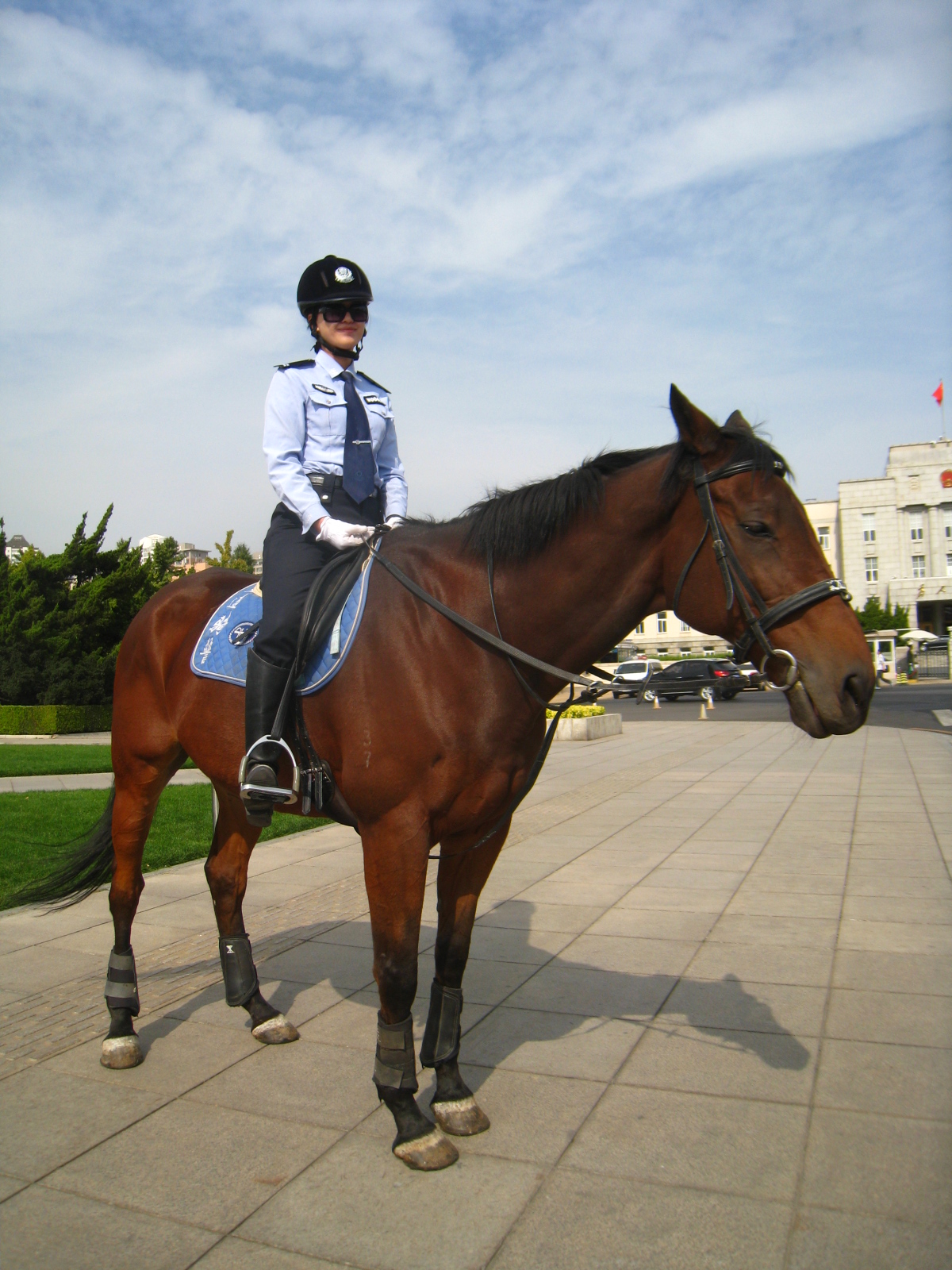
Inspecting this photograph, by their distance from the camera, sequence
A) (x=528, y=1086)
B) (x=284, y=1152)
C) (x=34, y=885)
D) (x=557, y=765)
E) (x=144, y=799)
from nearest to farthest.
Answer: (x=284, y=1152)
(x=528, y=1086)
(x=144, y=799)
(x=34, y=885)
(x=557, y=765)

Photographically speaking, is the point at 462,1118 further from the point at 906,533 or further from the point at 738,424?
the point at 906,533

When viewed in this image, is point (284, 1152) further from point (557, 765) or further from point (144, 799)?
point (557, 765)

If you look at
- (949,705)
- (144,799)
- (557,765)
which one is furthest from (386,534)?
(949,705)

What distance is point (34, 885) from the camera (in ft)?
16.7

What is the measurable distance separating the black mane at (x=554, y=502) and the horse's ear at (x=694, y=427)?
1.9 inches

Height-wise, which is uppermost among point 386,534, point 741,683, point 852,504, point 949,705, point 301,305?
point 852,504

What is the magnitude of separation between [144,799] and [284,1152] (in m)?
1.93

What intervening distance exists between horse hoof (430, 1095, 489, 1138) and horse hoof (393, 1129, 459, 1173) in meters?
0.16

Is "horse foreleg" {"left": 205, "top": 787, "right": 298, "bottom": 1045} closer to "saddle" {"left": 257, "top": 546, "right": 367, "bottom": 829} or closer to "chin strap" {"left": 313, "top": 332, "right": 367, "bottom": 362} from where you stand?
"saddle" {"left": 257, "top": 546, "right": 367, "bottom": 829}

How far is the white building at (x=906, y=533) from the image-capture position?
86.8m

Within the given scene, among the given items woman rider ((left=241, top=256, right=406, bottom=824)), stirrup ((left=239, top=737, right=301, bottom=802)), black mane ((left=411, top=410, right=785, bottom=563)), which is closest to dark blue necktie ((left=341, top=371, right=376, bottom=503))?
woman rider ((left=241, top=256, right=406, bottom=824))

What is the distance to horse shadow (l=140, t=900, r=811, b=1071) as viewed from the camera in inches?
155

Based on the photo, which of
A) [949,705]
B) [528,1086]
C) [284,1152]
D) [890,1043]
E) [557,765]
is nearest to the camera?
[284,1152]

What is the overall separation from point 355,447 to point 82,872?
3.08 meters
